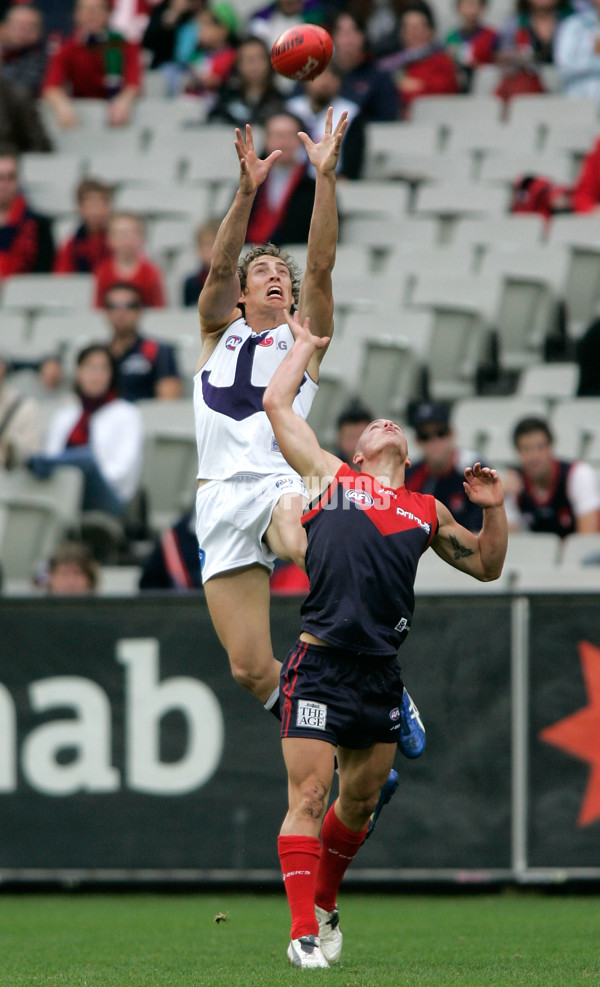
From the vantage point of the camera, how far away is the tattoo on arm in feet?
17.7

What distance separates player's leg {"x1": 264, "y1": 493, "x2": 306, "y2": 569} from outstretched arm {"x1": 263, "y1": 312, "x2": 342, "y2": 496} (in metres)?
0.48

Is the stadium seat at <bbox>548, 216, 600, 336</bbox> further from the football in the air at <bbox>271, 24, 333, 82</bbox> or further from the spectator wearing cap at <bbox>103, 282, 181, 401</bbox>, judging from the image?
the football in the air at <bbox>271, 24, 333, 82</bbox>

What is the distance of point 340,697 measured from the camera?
514cm

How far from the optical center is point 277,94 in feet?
44.1

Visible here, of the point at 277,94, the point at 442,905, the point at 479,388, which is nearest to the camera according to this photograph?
the point at 442,905

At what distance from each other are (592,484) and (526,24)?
256 inches

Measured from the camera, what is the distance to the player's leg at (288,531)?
5.73 meters

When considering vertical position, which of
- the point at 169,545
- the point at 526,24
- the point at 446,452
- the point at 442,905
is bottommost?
the point at 442,905

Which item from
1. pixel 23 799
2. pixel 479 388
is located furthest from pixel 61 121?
pixel 23 799

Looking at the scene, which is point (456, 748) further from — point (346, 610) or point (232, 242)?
point (232, 242)

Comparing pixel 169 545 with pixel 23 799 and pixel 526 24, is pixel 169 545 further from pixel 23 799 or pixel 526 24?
pixel 526 24

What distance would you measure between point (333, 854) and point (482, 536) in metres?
1.33

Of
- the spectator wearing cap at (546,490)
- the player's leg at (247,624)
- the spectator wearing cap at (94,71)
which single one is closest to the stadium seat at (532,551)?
the spectator wearing cap at (546,490)

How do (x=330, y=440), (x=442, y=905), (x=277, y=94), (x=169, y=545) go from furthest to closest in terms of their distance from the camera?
(x=277, y=94) → (x=330, y=440) → (x=169, y=545) → (x=442, y=905)
